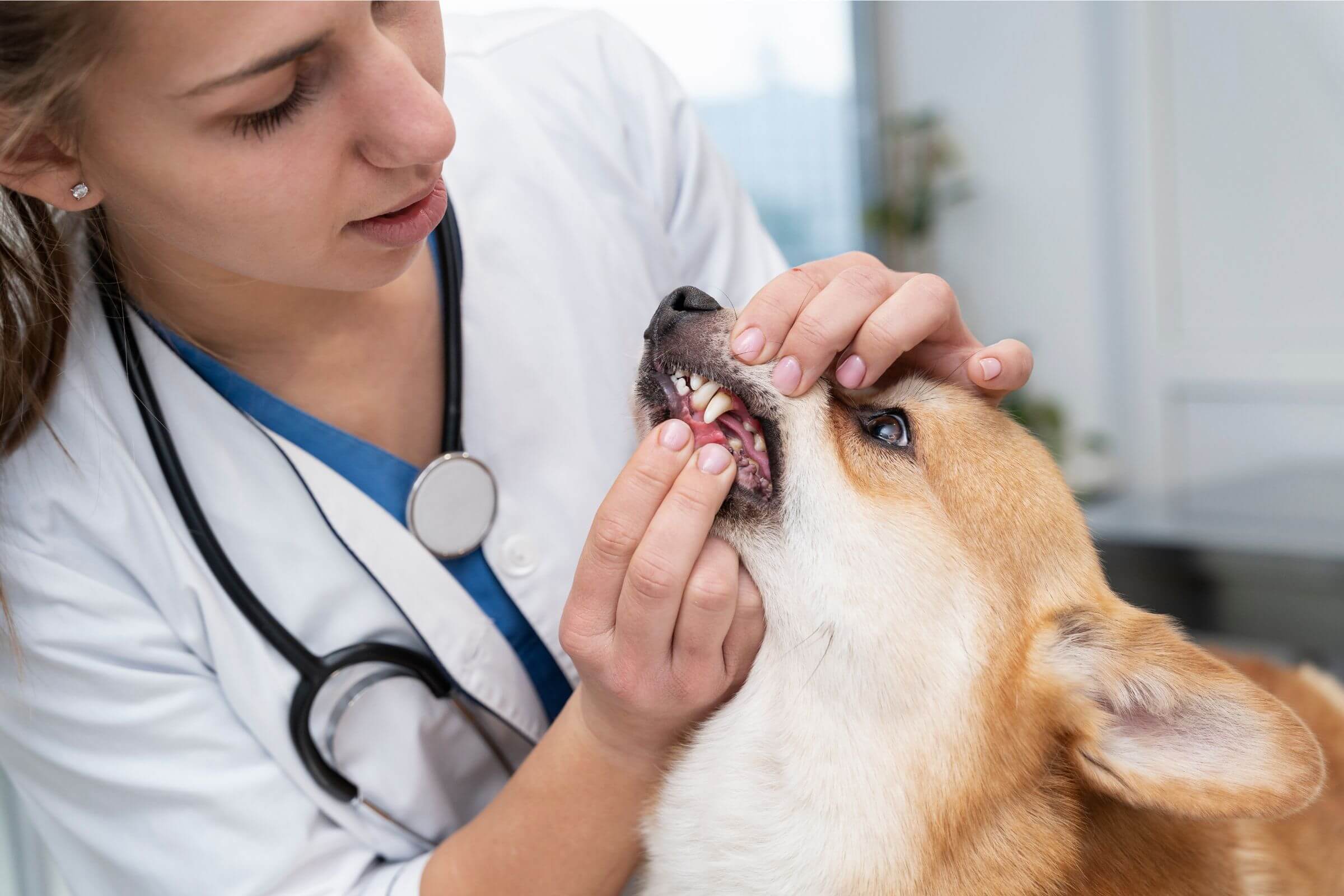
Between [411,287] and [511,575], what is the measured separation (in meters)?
0.37

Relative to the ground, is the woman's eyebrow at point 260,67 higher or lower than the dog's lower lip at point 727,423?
higher

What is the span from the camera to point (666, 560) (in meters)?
0.88

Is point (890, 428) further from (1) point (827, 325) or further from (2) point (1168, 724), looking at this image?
(2) point (1168, 724)

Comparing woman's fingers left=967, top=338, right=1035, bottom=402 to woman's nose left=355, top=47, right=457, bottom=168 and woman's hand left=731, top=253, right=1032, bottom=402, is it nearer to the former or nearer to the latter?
woman's hand left=731, top=253, right=1032, bottom=402

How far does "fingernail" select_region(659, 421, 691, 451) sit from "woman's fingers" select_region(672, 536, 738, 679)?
0.34 feet

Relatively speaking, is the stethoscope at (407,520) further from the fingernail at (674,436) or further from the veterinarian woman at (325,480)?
the fingernail at (674,436)

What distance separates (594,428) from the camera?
3.92ft

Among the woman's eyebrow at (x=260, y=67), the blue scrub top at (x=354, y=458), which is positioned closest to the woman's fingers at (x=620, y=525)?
the blue scrub top at (x=354, y=458)

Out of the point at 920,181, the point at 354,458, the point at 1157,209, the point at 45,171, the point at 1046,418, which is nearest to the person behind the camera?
the point at 45,171

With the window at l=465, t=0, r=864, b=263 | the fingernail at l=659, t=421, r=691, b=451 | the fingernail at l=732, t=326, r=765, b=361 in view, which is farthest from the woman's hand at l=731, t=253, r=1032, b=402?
the window at l=465, t=0, r=864, b=263

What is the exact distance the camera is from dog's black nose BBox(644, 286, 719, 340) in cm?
103

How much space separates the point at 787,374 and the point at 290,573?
1.77 feet

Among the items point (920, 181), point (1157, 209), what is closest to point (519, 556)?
point (1157, 209)

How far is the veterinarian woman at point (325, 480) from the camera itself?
836 mm
